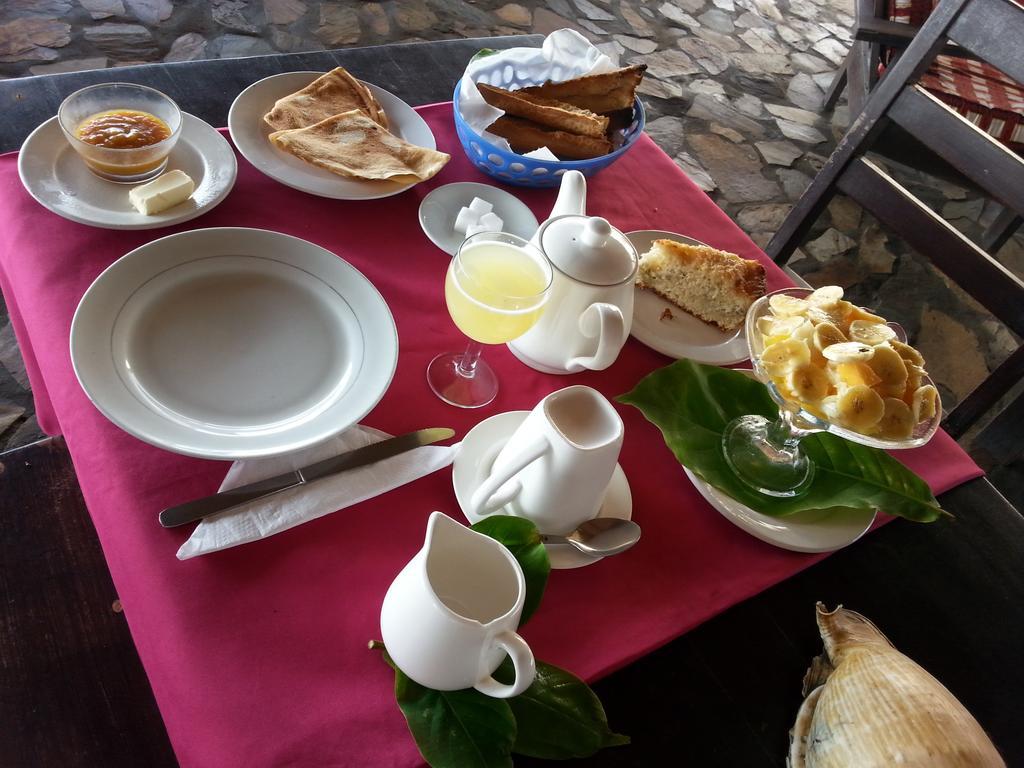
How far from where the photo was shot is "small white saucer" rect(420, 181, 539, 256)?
0.89m

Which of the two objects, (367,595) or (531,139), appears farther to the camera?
(531,139)

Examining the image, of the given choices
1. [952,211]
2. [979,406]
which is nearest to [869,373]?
[979,406]

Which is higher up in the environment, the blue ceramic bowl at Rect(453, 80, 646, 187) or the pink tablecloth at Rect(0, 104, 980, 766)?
the blue ceramic bowl at Rect(453, 80, 646, 187)

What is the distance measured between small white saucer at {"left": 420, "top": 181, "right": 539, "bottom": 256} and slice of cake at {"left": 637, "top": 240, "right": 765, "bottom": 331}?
167mm

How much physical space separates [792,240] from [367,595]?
130cm

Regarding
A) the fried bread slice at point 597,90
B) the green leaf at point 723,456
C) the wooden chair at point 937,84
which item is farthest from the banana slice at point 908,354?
the wooden chair at point 937,84

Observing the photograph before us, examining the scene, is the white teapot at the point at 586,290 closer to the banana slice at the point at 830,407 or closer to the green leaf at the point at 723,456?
the green leaf at the point at 723,456

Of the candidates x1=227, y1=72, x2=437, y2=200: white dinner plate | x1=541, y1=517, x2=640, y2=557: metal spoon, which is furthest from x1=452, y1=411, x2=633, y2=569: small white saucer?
x1=227, y1=72, x2=437, y2=200: white dinner plate

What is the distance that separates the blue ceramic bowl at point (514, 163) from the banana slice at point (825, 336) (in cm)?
44

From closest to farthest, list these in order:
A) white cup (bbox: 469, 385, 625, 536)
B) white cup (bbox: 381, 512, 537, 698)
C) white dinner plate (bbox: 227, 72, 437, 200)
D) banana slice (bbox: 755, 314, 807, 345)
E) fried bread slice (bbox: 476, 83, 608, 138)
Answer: white cup (bbox: 381, 512, 537, 698) → white cup (bbox: 469, 385, 625, 536) → banana slice (bbox: 755, 314, 807, 345) → white dinner plate (bbox: 227, 72, 437, 200) → fried bread slice (bbox: 476, 83, 608, 138)

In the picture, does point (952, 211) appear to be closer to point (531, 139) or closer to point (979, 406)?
point (979, 406)

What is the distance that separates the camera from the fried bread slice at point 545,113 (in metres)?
0.99

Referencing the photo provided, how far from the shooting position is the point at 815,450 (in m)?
0.78

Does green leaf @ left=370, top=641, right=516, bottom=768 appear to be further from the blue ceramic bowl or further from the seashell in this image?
the blue ceramic bowl
